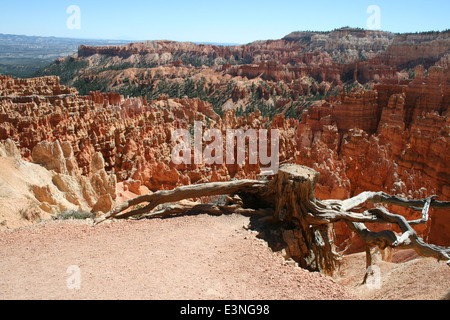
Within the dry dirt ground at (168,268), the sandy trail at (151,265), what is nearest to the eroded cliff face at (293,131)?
the dry dirt ground at (168,268)

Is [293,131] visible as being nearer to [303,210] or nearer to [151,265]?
[303,210]

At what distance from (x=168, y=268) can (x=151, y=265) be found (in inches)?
11.3

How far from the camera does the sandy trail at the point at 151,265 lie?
4.60 meters

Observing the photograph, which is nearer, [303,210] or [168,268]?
[168,268]

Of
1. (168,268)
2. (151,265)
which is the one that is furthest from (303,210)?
(151,265)

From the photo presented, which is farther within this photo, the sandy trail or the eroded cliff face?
the eroded cliff face

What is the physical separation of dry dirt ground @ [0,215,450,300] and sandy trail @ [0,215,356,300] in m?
0.01

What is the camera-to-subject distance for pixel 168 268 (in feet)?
16.9

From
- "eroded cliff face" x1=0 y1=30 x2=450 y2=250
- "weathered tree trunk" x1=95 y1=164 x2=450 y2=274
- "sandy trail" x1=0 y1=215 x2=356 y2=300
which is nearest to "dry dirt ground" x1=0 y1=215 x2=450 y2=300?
"sandy trail" x1=0 y1=215 x2=356 y2=300

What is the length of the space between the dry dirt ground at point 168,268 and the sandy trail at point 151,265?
1 cm

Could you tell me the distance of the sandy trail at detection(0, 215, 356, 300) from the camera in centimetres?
460

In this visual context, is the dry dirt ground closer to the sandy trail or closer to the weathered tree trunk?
the sandy trail

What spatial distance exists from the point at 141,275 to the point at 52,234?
7.99 feet
